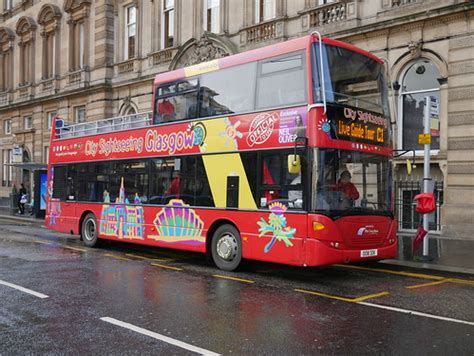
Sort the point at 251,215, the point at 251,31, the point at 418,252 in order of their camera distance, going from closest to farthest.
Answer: the point at 251,215 < the point at 418,252 < the point at 251,31

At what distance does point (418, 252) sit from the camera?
1319 cm

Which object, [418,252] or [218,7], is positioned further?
[218,7]

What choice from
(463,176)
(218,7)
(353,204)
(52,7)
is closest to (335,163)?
(353,204)

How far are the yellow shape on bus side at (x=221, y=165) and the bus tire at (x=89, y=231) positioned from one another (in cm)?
544

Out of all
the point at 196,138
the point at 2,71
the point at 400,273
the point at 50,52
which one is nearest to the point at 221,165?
the point at 196,138

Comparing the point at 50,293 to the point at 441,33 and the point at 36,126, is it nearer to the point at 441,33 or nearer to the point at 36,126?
the point at 441,33

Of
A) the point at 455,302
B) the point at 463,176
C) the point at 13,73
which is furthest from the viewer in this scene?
the point at 13,73

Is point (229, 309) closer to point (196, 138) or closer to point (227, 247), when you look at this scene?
point (227, 247)

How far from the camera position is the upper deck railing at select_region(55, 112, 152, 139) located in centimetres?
1395

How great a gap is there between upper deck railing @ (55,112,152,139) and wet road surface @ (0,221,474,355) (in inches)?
154

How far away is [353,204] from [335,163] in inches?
34.5

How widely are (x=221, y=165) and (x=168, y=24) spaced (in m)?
18.4

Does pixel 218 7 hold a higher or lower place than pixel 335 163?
higher

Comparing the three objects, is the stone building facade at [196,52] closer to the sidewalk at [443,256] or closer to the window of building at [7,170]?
the window of building at [7,170]
